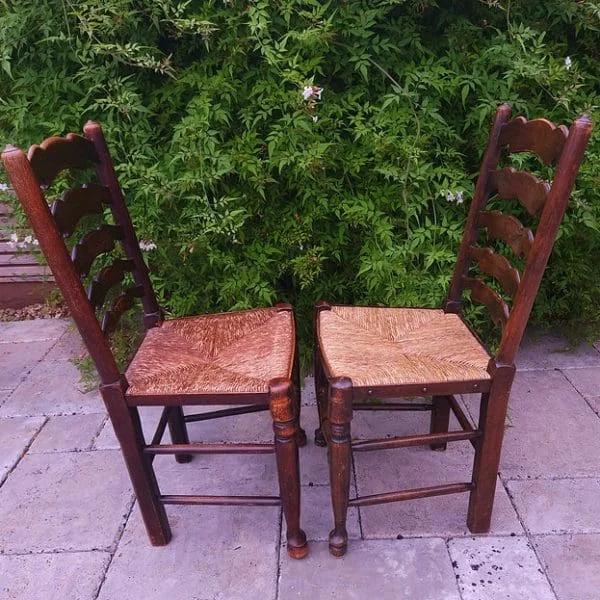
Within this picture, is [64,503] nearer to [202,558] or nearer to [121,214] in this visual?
[202,558]

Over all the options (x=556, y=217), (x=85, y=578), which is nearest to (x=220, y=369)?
(x=85, y=578)

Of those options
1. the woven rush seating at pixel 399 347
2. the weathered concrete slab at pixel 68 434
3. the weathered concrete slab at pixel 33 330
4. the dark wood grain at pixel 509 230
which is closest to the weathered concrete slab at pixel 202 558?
the weathered concrete slab at pixel 68 434

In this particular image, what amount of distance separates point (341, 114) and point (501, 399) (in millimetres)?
1196

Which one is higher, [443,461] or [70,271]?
[70,271]

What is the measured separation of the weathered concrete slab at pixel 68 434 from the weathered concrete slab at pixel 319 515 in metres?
0.94

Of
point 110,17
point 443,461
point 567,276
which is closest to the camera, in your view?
point 110,17

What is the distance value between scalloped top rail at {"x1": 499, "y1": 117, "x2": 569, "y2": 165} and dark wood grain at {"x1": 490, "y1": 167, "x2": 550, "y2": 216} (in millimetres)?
60

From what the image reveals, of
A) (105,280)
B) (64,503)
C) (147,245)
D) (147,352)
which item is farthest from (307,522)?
(147,245)

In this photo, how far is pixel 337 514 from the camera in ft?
5.27

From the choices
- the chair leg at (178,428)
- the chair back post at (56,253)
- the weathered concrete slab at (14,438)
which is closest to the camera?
the chair back post at (56,253)

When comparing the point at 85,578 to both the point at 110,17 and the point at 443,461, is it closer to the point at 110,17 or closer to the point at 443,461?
the point at 443,461

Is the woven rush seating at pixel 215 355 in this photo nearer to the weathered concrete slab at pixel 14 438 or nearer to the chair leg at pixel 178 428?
the chair leg at pixel 178 428

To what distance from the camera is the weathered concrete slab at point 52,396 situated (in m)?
2.46

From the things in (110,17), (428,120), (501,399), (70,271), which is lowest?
(501,399)
